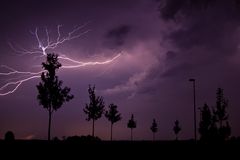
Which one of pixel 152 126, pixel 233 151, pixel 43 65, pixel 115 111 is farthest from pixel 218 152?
pixel 152 126

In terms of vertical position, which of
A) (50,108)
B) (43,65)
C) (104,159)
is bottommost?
(104,159)

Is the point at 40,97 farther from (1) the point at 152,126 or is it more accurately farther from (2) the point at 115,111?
(1) the point at 152,126

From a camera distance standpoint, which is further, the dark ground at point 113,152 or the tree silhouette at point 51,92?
the tree silhouette at point 51,92

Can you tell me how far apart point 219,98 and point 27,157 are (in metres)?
31.4

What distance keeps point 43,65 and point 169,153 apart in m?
15.3

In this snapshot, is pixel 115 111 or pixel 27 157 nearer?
pixel 27 157

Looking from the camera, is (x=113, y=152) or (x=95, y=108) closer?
(x=113, y=152)

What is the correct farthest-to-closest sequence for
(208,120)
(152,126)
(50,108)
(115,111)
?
(152,126), (208,120), (115,111), (50,108)

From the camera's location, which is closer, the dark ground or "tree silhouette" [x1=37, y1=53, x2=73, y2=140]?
the dark ground

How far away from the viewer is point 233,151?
14.7m

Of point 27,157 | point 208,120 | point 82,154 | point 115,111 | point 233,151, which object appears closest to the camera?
point 27,157

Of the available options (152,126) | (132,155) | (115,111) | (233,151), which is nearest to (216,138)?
(233,151)

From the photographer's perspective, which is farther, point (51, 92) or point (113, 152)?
point (51, 92)

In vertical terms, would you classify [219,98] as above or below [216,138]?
above
